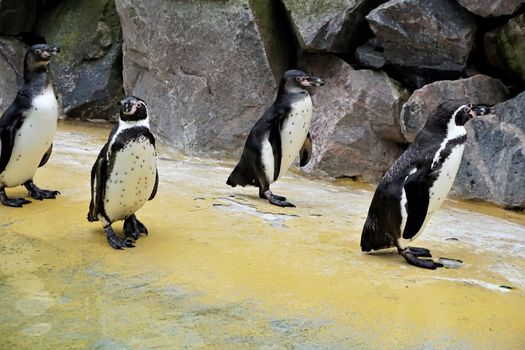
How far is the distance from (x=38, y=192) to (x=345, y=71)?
3225 millimetres

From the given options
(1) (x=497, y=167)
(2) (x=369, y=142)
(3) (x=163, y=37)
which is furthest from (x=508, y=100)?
(3) (x=163, y=37)

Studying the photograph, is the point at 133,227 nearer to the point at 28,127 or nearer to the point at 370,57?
the point at 28,127

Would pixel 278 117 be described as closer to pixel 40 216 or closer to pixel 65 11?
pixel 40 216

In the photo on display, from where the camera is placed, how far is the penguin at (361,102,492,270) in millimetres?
3725

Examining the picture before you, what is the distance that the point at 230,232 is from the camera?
4.25m

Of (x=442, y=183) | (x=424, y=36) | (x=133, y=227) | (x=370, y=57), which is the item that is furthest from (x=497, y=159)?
(x=133, y=227)

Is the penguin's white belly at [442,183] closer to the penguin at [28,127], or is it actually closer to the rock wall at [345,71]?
the penguin at [28,127]

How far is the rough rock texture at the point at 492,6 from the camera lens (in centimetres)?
605

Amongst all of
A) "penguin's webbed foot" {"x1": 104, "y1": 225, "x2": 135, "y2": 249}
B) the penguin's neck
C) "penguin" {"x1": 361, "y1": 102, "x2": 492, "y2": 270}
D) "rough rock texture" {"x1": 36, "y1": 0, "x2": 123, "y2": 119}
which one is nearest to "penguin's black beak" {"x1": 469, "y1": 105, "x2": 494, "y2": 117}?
"penguin" {"x1": 361, "y1": 102, "x2": 492, "y2": 270}

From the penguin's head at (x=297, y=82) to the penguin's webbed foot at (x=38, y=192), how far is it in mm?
1809

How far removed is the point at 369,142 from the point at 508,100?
127cm

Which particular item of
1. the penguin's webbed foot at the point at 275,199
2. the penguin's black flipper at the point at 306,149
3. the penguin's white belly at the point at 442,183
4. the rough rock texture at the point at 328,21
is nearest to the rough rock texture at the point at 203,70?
the rough rock texture at the point at 328,21

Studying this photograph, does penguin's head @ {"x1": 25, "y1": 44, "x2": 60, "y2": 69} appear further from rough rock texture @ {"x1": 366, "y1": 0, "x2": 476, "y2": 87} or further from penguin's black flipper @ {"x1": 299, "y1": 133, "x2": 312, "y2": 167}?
rough rock texture @ {"x1": 366, "y1": 0, "x2": 476, "y2": 87}

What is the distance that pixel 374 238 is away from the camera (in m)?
3.90
